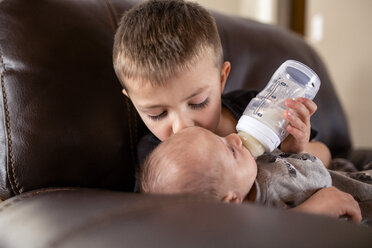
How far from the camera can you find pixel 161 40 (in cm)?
92

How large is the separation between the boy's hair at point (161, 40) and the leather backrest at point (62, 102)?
11 cm

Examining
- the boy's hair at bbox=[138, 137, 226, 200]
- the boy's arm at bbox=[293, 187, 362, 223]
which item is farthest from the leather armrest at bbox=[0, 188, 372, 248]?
the boy's arm at bbox=[293, 187, 362, 223]

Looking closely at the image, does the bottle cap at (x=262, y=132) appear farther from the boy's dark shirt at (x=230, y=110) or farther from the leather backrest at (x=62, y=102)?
the leather backrest at (x=62, y=102)

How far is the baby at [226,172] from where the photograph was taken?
778 millimetres

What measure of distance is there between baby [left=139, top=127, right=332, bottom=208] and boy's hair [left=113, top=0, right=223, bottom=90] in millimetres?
178

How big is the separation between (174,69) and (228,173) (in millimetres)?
289

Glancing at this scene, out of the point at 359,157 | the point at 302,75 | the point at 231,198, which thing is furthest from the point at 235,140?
the point at 359,157

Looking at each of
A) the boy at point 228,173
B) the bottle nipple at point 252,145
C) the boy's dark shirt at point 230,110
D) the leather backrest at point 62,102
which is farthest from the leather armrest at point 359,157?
the leather backrest at point 62,102

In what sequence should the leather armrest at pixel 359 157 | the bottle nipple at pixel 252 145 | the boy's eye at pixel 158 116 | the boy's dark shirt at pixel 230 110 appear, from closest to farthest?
the bottle nipple at pixel 252 145 → the boy's eye at pixel 158 116 → the boy's dark shirt at pixel 230 110 → the leather armrest at pixel 359 157

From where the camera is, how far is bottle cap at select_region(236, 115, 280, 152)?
86 cm

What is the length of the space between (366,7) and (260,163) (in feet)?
6.47

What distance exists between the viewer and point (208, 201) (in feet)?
1.83

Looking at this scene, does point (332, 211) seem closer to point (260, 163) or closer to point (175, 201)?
point (260, 163)

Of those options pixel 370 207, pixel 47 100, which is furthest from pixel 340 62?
pixel 47 100
